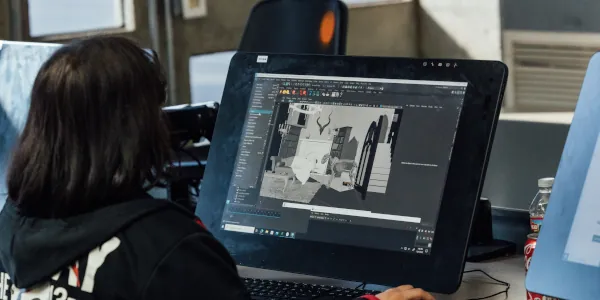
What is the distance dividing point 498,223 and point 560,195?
53cm

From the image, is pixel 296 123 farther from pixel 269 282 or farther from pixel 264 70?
pixel 269 282

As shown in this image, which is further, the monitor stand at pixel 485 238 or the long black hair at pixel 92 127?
the monitor stand at pixel 485 238

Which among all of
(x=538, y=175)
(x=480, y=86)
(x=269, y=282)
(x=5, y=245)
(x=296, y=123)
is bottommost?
(x=538, y=175)

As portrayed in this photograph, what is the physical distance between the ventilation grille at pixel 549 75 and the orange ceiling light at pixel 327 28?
7.02 ft

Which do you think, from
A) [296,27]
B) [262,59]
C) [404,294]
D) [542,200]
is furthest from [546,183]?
[296,27]

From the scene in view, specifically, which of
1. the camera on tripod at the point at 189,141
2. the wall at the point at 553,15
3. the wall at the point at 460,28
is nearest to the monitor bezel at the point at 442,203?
the camera on tripod at the point at 189,141

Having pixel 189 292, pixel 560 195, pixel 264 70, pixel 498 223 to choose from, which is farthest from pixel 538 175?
pixel 189 292

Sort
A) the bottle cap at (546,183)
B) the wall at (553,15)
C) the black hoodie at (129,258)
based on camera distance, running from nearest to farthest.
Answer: the black hoodie at (129,258)
the bottle cap at (546,183)
the wall at (553,15)

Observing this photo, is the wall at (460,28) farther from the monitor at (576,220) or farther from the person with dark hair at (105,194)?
the person with dark hair at (105,194)

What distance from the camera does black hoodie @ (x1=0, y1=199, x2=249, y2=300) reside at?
1029 mm

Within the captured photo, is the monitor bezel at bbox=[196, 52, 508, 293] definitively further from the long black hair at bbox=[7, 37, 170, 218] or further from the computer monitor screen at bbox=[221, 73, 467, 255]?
the long black hair at bbox=[7, 37, 170, 218]

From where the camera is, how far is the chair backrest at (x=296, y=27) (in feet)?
8.38

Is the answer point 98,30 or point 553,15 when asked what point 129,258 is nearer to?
point 98,30

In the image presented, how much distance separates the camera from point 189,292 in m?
1.03
